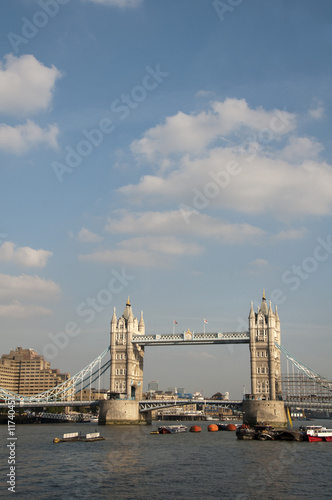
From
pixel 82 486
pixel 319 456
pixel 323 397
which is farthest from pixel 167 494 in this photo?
pixel 323 397

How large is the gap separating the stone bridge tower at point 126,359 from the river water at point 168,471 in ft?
184

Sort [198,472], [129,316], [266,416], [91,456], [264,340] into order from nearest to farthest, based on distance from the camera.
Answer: [198,472], [91,456], [266,416], [264,340], [129,316]

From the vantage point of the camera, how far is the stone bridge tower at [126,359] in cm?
13025

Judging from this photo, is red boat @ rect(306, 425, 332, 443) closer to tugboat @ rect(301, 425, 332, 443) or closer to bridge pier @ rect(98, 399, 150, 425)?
tugboat @ rect(301, 425, 332, 443)

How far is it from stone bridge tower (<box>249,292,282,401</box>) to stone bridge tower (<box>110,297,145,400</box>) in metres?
28.8

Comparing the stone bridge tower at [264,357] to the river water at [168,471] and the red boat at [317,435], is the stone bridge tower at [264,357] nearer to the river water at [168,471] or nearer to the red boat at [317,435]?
the red boat at [317,435]

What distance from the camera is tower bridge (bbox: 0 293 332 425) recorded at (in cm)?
11244

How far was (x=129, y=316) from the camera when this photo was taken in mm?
135625

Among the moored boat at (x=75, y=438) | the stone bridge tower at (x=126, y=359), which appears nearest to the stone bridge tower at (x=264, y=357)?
the stone bridge tower at (x=126, y=359)

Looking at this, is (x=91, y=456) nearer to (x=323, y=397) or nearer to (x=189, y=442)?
(x=189, y=442)

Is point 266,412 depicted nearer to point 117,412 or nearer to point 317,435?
point 317,435

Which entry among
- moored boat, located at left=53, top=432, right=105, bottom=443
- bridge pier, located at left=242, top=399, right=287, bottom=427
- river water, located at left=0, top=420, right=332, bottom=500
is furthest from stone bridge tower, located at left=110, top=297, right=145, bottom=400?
river water, located at left=0, top=420, right=332, bottom=500

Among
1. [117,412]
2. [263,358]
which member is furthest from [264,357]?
[117,412]

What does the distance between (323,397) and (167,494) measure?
83295mm
